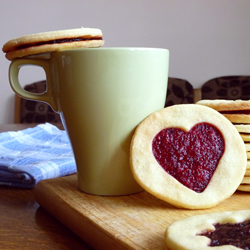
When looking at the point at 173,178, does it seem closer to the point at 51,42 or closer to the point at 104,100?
the point at 104,100

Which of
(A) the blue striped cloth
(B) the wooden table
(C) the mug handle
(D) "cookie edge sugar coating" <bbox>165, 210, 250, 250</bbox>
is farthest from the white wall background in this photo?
(D) "cookie edge sugar coating" <bbox>165, 210, 250, 250</bbox>

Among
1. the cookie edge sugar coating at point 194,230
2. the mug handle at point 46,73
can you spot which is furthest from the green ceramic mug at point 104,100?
the cookie edge sugar coating at point 194,230

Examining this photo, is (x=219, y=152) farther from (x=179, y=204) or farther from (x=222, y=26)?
(x=222, y=26)

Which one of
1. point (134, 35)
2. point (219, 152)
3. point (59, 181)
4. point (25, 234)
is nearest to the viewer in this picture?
point (25, 234)

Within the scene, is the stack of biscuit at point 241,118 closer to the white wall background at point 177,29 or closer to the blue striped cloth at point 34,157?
the blue striped cloth at point 34,157

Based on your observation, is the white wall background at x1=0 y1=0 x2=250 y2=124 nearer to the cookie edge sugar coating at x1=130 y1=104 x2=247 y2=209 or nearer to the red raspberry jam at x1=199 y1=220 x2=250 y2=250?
the cookie edge sugar coating at x1=130 y1=104 x2=247 y2=209

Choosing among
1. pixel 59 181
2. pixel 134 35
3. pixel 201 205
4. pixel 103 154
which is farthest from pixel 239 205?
pixel 134 35
